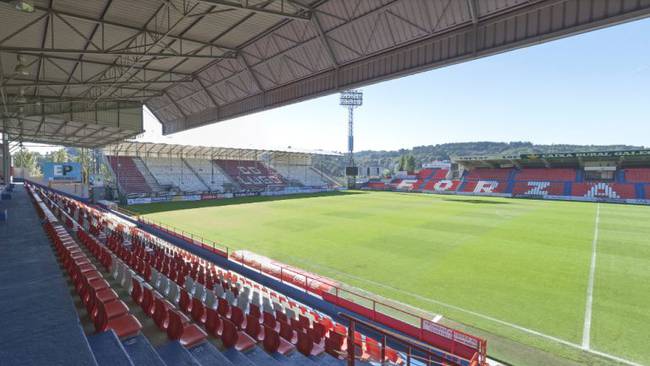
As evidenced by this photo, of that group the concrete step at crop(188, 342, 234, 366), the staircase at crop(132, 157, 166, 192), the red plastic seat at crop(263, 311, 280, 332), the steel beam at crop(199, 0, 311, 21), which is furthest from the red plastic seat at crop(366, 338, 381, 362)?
the staircase at crop(132, 157, 166, 192)

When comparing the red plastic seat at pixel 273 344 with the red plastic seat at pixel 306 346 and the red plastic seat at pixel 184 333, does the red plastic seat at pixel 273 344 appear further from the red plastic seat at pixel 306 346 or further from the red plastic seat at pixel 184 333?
the red plastic seat at pixel 184 333

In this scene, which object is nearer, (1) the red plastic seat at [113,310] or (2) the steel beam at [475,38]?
(1) the red plastic seat at [113,310]

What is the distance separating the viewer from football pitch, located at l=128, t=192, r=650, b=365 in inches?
360

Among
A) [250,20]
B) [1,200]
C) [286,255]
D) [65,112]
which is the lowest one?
[286,255]

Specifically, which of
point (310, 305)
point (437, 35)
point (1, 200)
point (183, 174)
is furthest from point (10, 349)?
point (183, 174)

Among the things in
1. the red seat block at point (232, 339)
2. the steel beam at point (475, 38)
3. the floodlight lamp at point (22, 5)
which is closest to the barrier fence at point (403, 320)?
the red seat block at point (232, 339)

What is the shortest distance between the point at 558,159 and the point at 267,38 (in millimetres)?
57042

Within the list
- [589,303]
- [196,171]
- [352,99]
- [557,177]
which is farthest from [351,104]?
[589,303]

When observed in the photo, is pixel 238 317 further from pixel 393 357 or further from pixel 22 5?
pixel 22 5

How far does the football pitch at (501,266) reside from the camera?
9.14 metres

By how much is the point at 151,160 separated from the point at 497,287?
2186 inches

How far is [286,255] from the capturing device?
17328 millimetres

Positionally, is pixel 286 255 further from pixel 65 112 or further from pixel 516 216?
pixel 516 216

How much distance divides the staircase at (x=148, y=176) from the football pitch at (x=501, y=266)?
2076 centimetres
